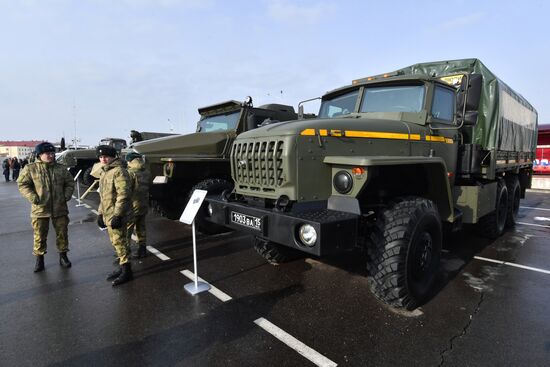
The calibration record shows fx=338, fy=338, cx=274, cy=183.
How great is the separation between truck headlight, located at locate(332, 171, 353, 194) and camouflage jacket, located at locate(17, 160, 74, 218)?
144 inches

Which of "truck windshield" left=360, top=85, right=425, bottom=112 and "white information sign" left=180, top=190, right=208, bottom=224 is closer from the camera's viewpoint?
"white information sign" left=180, top=190, right=208, bottom=224

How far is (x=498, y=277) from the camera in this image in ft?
13.5

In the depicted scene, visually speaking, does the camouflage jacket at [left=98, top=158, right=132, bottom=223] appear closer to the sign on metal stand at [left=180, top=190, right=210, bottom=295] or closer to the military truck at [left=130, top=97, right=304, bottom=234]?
the sign on metal stand at [left=180, top=190, right=210, bottom=295]

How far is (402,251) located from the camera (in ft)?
9.89

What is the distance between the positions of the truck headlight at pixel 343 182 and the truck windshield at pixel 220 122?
423 cm

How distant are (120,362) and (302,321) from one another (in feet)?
4.84

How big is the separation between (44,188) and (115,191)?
1.10 meters

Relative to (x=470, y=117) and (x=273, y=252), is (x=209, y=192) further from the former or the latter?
(x=470, y=117)

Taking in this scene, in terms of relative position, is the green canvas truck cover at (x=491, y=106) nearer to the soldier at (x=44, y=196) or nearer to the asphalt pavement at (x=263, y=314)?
the asphalt pavement at (x=263, y=314)

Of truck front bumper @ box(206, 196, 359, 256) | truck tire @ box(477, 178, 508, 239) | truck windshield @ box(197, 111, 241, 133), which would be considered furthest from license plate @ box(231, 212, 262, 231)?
truck tire @ box(477, 178, 508, 239)

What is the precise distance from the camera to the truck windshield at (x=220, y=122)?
7.16 meters

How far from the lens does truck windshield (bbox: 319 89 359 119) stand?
173 inches

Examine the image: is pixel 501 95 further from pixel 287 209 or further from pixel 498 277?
pixel 287 209

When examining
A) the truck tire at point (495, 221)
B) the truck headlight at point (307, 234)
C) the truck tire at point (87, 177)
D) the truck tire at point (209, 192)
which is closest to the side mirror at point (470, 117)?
the truck tire at point (495, 221)
